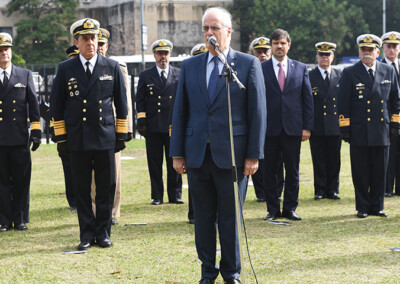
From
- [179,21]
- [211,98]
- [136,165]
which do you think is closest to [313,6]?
[179,21]

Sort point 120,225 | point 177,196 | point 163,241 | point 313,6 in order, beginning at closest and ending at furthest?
point 163,241
point 120,225
point 177,196
point 313,6

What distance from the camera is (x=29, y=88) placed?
9047 millimetres

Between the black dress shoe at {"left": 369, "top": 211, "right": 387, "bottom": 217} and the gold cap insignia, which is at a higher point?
the gold cap insignia

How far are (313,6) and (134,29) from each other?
42.1ft

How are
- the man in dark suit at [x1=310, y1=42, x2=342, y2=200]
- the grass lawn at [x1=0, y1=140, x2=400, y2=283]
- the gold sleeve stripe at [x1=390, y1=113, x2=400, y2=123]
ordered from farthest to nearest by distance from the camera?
the man in dark suit at [x1=310, y1=42, x2=342, y2=200]
the gold sleeve stripe at [x1=390, y1=113, x2=400, y2=123]
the grass lawn at [x1=0, y1=140, x2=400, y2=283]

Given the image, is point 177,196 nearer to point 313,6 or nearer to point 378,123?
point 378,123

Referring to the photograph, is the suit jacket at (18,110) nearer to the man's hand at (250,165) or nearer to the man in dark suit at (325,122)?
the man's hand at (250,165)

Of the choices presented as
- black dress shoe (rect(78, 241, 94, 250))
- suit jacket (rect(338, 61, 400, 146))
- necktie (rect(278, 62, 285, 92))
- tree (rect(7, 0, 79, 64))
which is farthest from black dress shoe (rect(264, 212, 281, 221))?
tree (rect(7, 0, 79, 64))

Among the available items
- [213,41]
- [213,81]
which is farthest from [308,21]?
[213,41]

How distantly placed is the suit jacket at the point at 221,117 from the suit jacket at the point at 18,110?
3578mm

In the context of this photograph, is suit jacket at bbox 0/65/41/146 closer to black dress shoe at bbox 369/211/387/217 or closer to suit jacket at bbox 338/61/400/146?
suit jacket at bbox 338/61/400/146

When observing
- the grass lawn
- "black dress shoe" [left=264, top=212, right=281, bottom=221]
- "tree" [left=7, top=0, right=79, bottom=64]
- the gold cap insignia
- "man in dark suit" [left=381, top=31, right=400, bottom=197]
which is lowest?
the grass lawn

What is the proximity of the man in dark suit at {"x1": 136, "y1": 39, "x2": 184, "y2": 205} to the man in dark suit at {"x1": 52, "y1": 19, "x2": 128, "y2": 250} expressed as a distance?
3.02m

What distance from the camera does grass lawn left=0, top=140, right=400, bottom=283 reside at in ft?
20.8
